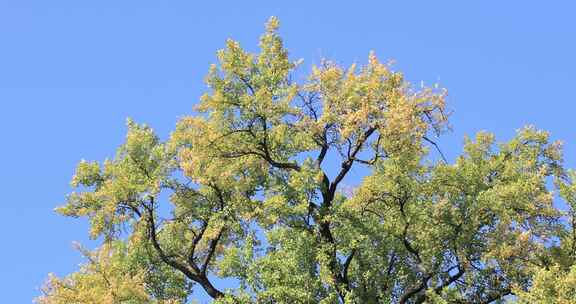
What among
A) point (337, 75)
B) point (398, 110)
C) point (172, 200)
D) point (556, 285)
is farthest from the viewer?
point (172, 200)

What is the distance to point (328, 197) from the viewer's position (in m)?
34.7

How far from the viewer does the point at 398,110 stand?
106ft

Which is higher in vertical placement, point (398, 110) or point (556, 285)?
point (398, 110)

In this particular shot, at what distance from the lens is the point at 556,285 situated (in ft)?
92.9

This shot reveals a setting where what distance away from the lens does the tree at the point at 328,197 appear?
33281mm

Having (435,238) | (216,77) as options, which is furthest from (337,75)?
(435,238)

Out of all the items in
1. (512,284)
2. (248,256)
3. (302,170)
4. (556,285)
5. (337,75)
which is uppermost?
(337,75)

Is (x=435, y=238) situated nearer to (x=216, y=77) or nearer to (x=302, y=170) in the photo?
(x=302, y=170)

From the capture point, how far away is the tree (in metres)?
33.3

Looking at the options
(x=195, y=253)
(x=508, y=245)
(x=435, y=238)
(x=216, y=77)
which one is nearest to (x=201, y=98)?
(x=216, y=77)

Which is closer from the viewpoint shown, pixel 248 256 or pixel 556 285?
pixel 556 285

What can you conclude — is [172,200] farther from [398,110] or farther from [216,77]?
[398,110]

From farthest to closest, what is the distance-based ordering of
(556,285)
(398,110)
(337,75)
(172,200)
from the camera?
(172,200)
(337,75)
(398,110)
(556,285)

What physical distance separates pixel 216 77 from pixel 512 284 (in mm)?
13511
